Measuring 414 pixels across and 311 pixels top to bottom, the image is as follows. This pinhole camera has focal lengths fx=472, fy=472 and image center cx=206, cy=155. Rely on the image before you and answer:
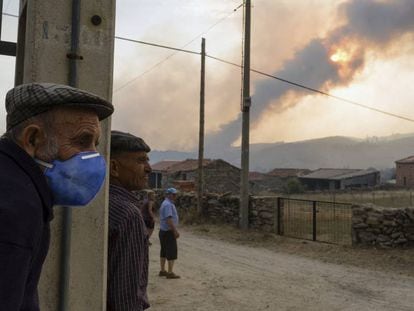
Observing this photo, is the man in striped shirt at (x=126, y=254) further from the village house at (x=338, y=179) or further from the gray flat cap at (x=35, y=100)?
the village house at (x=338, y=179)

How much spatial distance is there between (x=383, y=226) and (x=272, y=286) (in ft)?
16.0

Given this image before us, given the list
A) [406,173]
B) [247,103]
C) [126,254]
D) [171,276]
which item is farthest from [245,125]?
[406,173]

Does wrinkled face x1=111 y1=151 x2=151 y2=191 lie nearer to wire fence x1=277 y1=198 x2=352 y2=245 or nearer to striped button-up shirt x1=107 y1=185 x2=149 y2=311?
striped button-up shirt x1=107 y1=185 x2=149 y2=311

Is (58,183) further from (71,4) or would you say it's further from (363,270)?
(363,270)

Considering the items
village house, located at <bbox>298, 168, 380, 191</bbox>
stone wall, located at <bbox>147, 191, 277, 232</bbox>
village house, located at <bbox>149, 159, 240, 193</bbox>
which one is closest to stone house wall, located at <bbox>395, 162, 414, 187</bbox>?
village house, located at <bbox>298, 168, 380, 191</bbox>

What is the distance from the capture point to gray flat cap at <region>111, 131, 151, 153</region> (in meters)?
2.74

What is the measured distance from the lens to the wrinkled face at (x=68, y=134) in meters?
1.38

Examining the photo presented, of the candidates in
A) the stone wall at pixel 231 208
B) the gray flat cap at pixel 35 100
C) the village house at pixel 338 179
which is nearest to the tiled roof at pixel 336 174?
the village house at pixel 338 179

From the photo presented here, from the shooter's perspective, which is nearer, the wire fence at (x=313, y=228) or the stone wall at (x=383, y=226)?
the stone wall at (x=383, y=226)

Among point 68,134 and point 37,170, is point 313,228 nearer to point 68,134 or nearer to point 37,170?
point 68,134

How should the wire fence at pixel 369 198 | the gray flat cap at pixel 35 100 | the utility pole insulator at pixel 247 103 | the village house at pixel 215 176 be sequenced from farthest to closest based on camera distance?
the village house at pixel 215 176, the wire fence at pixel 369 198, the utility pole insulator at pixel 247 103, the gray flat cap at pixel 35 100

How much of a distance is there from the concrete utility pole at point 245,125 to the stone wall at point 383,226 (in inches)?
161

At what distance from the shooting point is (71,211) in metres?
2.73

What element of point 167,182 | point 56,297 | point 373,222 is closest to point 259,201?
point 373,222
